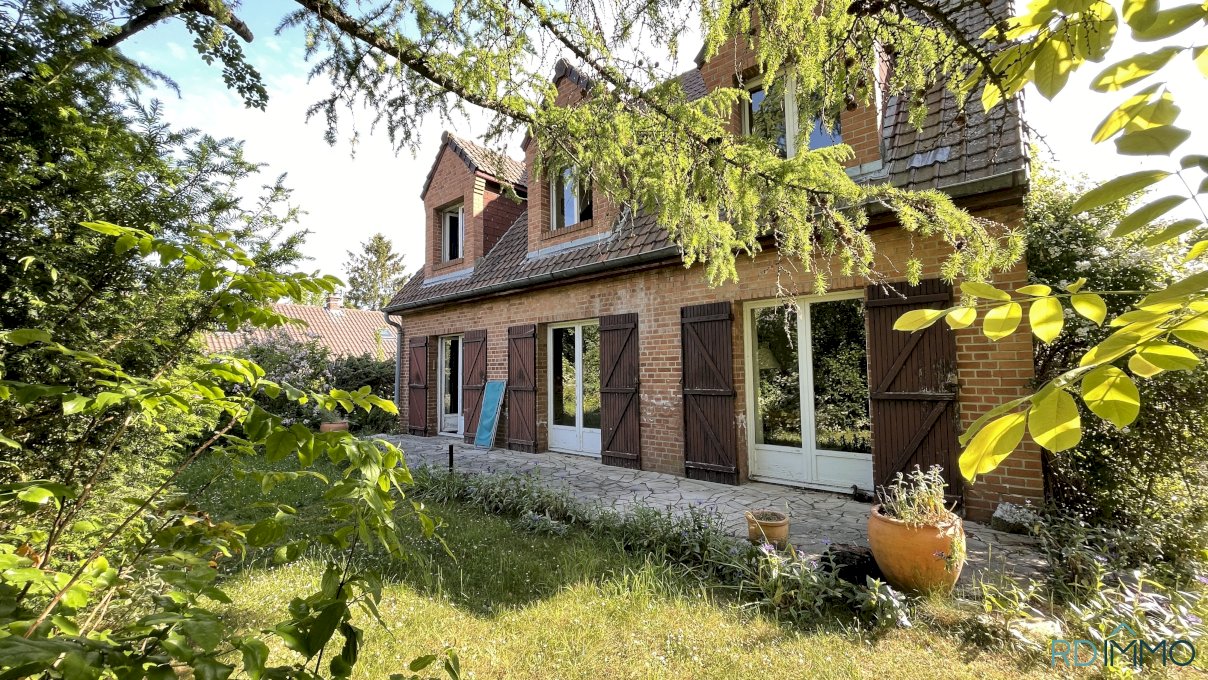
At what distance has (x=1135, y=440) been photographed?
3.84m

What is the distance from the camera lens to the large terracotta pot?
3045 millimetres

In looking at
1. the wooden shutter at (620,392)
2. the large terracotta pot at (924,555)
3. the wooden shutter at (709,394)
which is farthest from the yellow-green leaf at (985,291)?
the wooden shutter at (620,392)

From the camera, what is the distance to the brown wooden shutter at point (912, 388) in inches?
176

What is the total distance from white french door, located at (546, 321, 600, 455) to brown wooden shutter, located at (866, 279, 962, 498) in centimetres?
398

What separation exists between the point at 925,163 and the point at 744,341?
100 inches

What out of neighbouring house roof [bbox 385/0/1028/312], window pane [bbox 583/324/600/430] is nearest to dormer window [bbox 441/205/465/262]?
neighbouring house roof [bbox 385/0/1028/312]

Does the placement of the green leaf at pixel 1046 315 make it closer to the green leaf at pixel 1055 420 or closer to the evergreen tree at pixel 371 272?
the green leaf at pixel 1055 420

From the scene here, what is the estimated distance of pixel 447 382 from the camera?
10781mm

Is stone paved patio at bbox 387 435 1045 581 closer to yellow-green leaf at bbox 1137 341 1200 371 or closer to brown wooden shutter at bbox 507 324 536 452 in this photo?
brown wooden shutter at bbox 507 324 536 452

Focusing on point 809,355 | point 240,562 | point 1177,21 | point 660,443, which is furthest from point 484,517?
point 1177,21

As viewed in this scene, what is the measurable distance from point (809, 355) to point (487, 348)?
5.85m

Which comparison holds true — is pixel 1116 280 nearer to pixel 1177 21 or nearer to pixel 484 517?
pixel 1177 21

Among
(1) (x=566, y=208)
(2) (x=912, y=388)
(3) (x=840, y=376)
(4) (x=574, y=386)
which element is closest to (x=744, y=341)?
(3) (x=840, y=376)

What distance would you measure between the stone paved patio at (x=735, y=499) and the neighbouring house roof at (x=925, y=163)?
276cm
